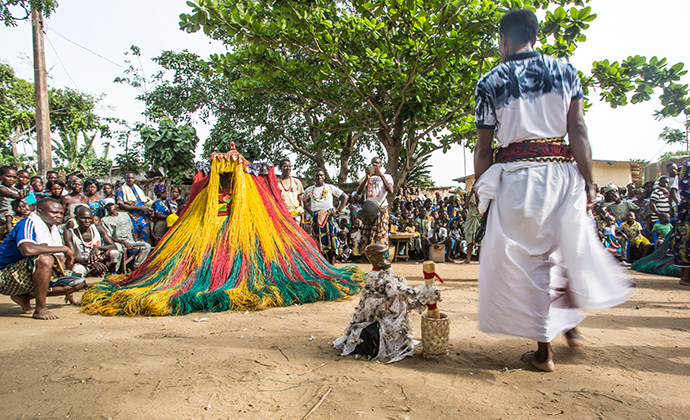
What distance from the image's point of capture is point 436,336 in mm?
2498

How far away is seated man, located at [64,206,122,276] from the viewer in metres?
5.11

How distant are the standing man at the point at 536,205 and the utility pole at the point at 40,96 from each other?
10943mm

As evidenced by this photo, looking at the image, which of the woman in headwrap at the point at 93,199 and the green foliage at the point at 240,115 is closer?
the woman in headwrap at the point at 93,199

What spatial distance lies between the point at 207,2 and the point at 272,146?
1050 centimetres

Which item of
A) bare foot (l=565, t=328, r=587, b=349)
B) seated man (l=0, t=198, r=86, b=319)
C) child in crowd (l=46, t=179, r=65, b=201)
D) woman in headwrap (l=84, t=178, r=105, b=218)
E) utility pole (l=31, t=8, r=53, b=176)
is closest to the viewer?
bare foot (l=565, t=328, r=587, b=349)

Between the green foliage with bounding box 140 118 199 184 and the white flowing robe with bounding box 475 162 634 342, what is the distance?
1320 centimetres

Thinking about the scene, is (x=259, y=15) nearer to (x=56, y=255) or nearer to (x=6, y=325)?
(x=56, y=255)

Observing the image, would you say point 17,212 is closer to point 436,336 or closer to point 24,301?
point 24,301

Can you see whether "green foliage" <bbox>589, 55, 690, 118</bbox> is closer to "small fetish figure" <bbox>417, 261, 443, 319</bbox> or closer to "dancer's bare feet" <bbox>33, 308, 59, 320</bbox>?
"small fetish figure" <bbox>417, 261, 443, 319</bbox>

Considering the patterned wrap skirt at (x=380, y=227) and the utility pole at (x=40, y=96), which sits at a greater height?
the utility pole at (x=40, y=96)

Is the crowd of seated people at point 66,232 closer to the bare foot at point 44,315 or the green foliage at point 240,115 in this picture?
the bare foot at point 44,315

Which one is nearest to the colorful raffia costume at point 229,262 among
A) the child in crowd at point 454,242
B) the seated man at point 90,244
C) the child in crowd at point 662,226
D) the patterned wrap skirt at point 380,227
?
the seated man at point 90,244

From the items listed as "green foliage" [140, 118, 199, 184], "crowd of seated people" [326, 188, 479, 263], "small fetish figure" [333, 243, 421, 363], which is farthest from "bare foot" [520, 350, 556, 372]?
"green foliage" [140, 118, 199, 184]

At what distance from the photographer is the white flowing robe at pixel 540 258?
2.20 metres
